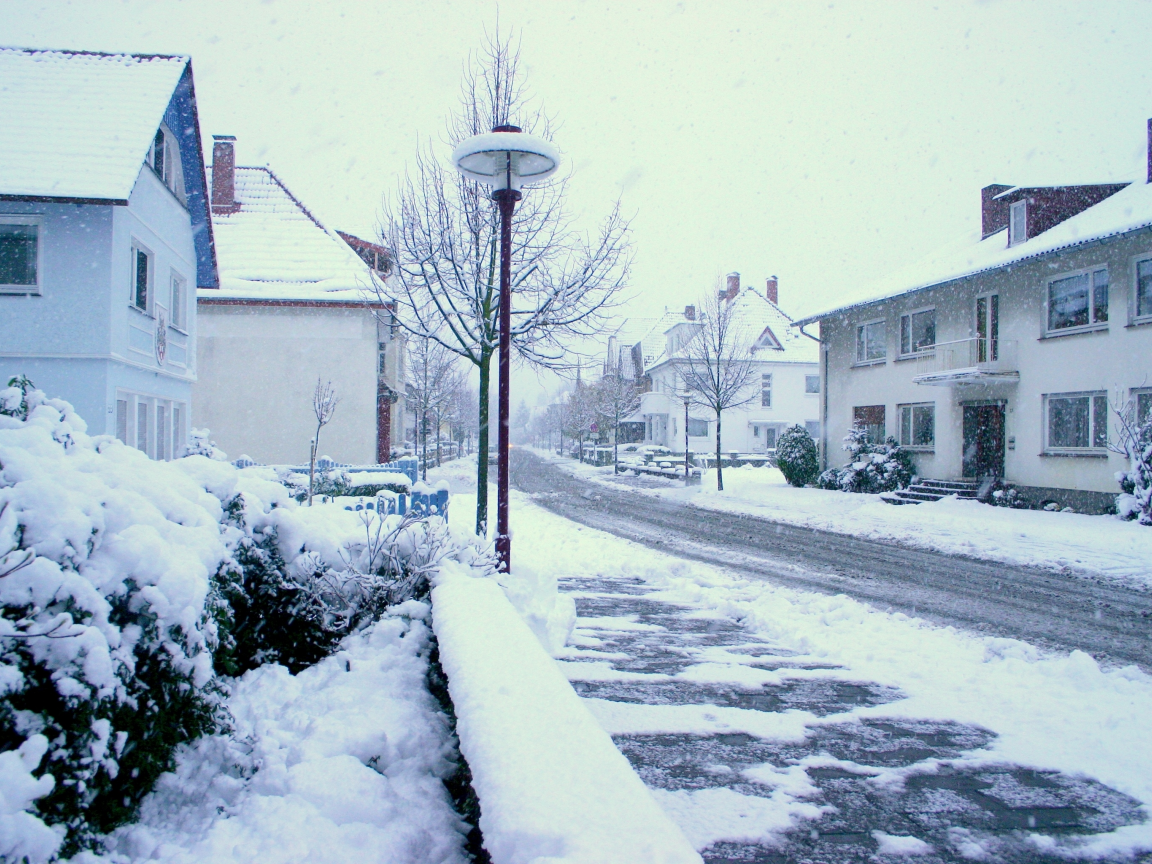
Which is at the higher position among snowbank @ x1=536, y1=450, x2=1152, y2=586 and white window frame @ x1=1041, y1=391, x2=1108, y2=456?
white window frame @ x1=1041, y1=391, x2=1108, y2=456

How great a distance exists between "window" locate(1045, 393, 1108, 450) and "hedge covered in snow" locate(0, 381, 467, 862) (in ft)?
61.3

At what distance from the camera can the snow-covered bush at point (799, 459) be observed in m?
25.3

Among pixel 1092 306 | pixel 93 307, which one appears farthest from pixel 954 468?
pixel 93 307

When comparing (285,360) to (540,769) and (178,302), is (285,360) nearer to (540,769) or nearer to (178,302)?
(178,302)

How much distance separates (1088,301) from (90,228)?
68.7 ft

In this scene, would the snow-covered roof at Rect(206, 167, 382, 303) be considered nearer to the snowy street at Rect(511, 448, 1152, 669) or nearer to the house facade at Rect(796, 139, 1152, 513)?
the snowy street at Rect(511, 448, 1152, 669)

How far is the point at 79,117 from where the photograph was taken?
13.3 metres

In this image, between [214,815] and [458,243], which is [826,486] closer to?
[458,243]

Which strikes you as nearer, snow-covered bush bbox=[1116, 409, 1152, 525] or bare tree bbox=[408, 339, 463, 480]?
snow-covered bush bbox=[1116, 409, 1152, 525]

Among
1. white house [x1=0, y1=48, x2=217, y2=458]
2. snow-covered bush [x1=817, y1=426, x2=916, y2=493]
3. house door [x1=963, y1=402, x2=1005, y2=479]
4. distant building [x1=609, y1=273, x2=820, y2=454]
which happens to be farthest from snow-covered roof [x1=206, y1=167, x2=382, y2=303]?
distant building [x1=609, y1=273, x2=820, y2=454]

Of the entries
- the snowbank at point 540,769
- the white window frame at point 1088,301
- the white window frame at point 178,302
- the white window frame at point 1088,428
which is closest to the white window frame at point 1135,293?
the white window frame at point 1088,301

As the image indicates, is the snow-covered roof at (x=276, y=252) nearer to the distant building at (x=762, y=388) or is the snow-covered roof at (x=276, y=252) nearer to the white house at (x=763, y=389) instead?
the distant building at (x=762, y=388)

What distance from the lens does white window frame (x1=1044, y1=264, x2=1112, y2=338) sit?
17.2 metres

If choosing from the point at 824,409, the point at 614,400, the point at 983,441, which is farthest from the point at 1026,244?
the point at 614,400
